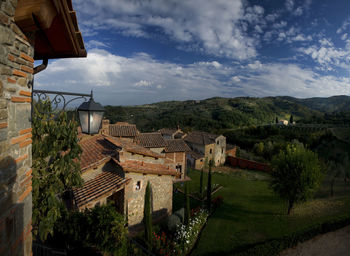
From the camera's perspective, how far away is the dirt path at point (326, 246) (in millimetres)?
10648

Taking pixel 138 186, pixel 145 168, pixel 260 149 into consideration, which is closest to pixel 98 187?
pixel 138 186

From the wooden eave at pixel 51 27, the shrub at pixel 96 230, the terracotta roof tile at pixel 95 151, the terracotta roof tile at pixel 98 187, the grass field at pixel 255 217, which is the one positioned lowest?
the grass field at pixel 255 217

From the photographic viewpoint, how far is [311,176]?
1248cm

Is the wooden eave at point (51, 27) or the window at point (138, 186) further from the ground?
Result: the wooden eave at point (51, 27)

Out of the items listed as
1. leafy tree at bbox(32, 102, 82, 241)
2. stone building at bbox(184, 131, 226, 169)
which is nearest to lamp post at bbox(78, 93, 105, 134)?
leafy tree at bbox(32, 102, 82, 241)

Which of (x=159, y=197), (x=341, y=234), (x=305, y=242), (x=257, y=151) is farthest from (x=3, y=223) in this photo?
(x=257, y=151)

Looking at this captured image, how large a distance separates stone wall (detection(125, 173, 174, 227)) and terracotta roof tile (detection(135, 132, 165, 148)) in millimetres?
9520

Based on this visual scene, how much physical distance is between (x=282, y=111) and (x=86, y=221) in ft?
363

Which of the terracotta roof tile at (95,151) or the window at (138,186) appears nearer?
the terracotta roof tile at (95,151)

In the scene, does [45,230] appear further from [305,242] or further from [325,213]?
[325,213]

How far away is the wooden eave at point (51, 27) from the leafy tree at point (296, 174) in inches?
582

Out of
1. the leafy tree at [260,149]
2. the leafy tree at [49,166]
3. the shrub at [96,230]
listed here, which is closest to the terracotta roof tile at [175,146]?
the shrub at [96,230]

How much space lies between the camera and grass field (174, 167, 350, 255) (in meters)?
11.3

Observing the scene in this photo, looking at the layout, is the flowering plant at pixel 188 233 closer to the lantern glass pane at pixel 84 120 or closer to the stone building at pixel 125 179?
the stone building at pixel 125 179
